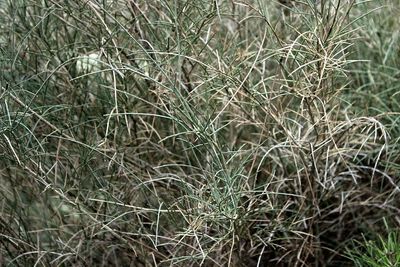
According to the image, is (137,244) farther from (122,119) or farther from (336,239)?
(336,239)

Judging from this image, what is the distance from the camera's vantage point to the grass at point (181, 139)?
1.87m

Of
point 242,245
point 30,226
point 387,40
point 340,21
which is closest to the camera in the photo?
point 340,21

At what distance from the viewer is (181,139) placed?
6.01ft

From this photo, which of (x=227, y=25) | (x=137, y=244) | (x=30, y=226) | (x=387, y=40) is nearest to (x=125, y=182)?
(x=137, y=244)

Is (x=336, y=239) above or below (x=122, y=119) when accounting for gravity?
below

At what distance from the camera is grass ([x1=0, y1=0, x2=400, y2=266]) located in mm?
1865

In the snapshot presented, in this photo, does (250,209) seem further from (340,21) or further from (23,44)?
(23,44)

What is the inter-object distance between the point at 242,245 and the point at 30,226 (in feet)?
2.23

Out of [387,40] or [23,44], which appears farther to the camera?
[387,40]

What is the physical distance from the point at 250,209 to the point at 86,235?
0.49 metres

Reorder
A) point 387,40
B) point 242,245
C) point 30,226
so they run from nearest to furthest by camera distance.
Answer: point 242,245
point 30,226
point 387,40

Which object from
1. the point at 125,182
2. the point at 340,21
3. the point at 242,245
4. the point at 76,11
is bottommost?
the point at 242,245

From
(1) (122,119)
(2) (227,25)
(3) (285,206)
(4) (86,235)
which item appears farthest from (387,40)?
(4) (86,235)

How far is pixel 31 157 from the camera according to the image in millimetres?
1919
